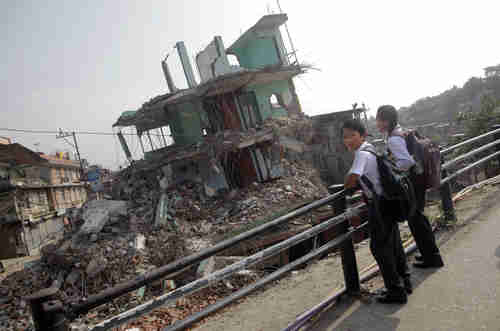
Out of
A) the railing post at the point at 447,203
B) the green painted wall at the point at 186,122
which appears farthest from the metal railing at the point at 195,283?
the green painted wall at the point at 186,122

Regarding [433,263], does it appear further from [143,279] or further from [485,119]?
[485,119]

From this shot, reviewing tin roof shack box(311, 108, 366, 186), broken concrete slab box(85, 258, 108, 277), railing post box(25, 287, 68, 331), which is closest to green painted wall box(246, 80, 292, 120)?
tin roof shack box(311, 108, 366, 186)

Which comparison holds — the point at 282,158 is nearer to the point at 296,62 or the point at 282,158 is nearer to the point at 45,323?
the point at 296,62

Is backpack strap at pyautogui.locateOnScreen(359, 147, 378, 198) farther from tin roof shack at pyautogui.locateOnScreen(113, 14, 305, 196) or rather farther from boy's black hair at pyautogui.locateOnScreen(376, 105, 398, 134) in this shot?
tin roof shack at pyautogui.locateOnScreen(113, 14, 305, 196)

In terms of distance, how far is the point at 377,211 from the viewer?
2.34 m

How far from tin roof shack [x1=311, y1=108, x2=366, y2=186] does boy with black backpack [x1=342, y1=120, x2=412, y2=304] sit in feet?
56.5

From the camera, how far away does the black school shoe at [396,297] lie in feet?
7.81

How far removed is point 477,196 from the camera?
5.00 metres

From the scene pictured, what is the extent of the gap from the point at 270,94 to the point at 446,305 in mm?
17096

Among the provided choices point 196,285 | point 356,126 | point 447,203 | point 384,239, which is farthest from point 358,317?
point 447,203

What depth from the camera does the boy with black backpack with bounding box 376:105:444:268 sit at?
8.63 ft

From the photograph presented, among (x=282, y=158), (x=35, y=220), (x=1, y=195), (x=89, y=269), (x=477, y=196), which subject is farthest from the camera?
(x=35, y=220)

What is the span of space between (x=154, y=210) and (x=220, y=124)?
242 inches

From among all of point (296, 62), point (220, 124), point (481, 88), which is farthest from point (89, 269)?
point (481, 88)
